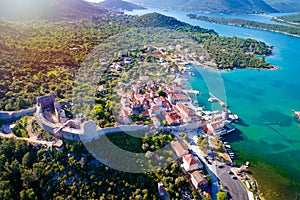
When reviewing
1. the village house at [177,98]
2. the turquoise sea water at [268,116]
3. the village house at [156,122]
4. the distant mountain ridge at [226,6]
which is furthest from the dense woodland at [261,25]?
the village house at [156,122]

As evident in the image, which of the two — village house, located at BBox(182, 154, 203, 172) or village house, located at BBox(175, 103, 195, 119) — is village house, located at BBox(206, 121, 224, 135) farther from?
village house, located at BBox(182, 154, 203, 172)

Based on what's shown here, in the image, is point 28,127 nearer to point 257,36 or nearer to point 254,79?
point 254,79

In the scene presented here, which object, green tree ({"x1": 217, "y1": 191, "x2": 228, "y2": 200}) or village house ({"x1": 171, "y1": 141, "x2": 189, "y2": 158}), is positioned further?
village house ({"x1": 171, "y1": 141, "x2": 189, "y2": 158})

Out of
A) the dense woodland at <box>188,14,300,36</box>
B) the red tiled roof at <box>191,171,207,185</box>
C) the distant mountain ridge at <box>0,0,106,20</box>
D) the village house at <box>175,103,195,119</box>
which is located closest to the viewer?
the red tiled roof at <box>191,171,207,185</box>

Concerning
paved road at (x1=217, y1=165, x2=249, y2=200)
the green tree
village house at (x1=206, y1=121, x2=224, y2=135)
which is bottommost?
paved road at (x1=217, y1=165, x2=249, y2=200)

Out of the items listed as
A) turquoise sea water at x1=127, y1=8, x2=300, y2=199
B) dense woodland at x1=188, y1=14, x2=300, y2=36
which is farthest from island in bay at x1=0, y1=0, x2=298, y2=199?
dense woodland at x1=188, y1=14, x2=300, y2=36

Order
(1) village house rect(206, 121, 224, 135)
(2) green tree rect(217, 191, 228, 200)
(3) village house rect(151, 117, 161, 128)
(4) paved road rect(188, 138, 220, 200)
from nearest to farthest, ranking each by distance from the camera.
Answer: (2) green tree rect(217, 191, 228, 200) → (4) paved road rect(188, 138, 220, 200) → (3) village house rect(151, 117, 161, 128) → (1) village house rect(206, 121, 224, 135)

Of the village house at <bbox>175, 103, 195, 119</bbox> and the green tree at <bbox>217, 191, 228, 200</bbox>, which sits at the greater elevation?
the village house at <bbox>175, 103, 195, 119</bbox>
